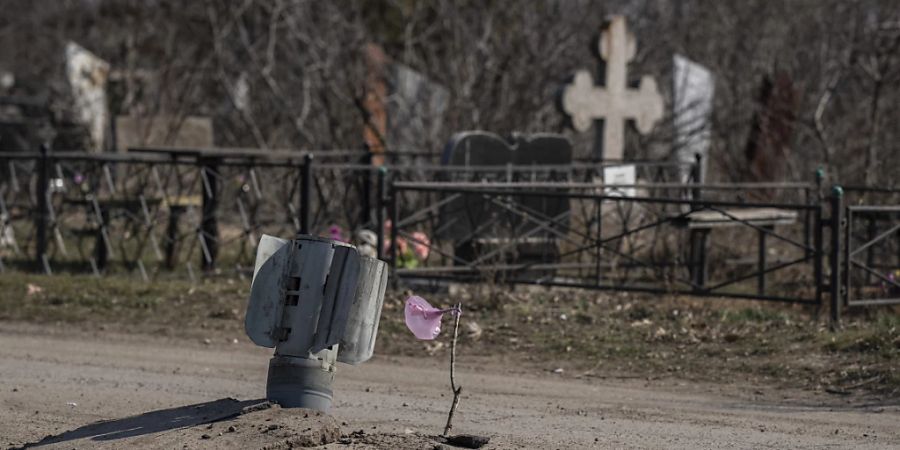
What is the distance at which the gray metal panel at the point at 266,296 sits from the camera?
19.9 feet

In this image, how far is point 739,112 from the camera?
22781 millimetres

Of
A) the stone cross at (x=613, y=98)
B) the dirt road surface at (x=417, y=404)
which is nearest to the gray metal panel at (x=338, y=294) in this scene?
the dirt road surface at (x=417, y=404)

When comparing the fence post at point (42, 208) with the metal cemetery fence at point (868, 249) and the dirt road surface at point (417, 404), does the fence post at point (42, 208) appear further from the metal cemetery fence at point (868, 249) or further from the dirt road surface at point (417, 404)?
the metal cemetery fence at point (868, 249)

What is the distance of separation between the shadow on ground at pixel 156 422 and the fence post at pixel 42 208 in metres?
7.72

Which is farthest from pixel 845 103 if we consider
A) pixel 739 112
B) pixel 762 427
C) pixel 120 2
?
pixel 120 2

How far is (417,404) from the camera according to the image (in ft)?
25.6

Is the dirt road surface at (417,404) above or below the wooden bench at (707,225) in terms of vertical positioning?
below

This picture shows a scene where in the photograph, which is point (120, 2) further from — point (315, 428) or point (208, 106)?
point (315, 428)

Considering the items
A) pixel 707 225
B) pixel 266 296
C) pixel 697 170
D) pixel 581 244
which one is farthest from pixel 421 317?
pixel 697 170

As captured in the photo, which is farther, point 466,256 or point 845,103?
Answer: point 845,103

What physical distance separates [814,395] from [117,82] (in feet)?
78.5

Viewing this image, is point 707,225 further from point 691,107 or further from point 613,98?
point 691,107

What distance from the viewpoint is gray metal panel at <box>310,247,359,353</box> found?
602cm

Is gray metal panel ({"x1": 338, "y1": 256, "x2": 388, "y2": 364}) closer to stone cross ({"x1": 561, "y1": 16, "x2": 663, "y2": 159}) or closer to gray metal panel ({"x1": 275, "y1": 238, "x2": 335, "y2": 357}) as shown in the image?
gray metal panel ({"x1": 275, "y1": 238, "x2": 335, "y2": 357})
